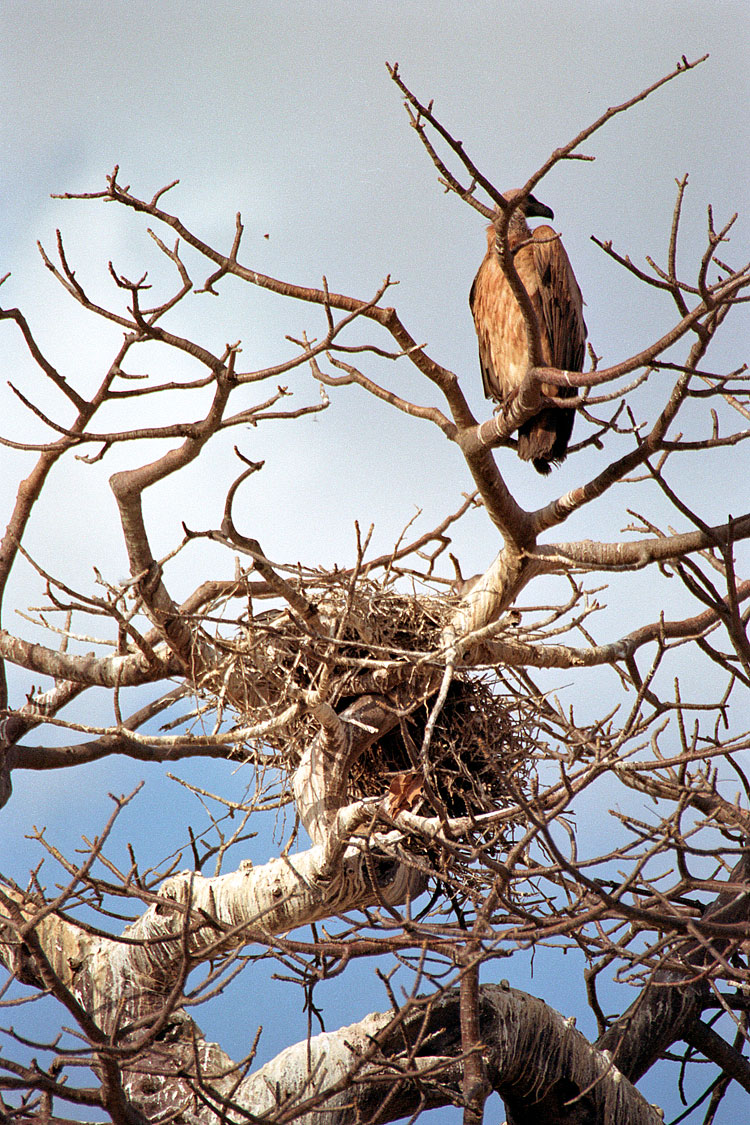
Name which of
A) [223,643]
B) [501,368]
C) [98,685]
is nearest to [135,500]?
[223,643]

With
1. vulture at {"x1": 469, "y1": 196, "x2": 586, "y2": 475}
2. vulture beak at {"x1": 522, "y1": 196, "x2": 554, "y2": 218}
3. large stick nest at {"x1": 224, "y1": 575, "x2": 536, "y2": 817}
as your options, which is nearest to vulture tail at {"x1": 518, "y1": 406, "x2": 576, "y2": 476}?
vulture at {"x1": 469, "y1": 196, "x2": 586, "y2": 475}

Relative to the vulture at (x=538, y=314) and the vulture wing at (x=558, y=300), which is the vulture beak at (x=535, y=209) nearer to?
the vulture at (x=538, y=314)

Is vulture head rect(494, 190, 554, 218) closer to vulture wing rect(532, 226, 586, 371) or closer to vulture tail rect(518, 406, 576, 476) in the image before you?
vulture wing rect(532, 226, 586, 371)

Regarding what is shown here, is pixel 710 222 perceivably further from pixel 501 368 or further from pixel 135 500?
pixel 501 368

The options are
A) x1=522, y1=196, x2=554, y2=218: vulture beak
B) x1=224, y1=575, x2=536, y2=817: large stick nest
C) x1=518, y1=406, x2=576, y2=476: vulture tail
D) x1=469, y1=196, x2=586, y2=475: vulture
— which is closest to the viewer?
x1=224, y1=575, x2=536, y2=817: large stick nest

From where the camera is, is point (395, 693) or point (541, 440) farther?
point (541, 440)

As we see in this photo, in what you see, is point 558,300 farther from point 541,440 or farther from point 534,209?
point 541,440

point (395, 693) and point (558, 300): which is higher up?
point (558, 300)

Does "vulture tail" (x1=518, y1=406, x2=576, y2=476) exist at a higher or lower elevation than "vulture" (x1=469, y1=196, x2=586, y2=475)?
lower

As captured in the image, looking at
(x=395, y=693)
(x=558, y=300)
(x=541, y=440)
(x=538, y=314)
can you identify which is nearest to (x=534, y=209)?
(x=558, y=300)

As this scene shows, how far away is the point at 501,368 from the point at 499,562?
6.27 ft

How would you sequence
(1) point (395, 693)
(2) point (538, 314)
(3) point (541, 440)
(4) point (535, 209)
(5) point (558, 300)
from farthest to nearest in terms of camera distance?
(4) point (535, 209)
(5) point (558, 300)
(2) point (538, 314)
(3) point (541, 440)
(1) point (395, 693)

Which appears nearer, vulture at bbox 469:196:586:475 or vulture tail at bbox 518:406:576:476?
vulture tail at bbox 518:406:576:476

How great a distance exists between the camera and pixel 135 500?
3926mm
